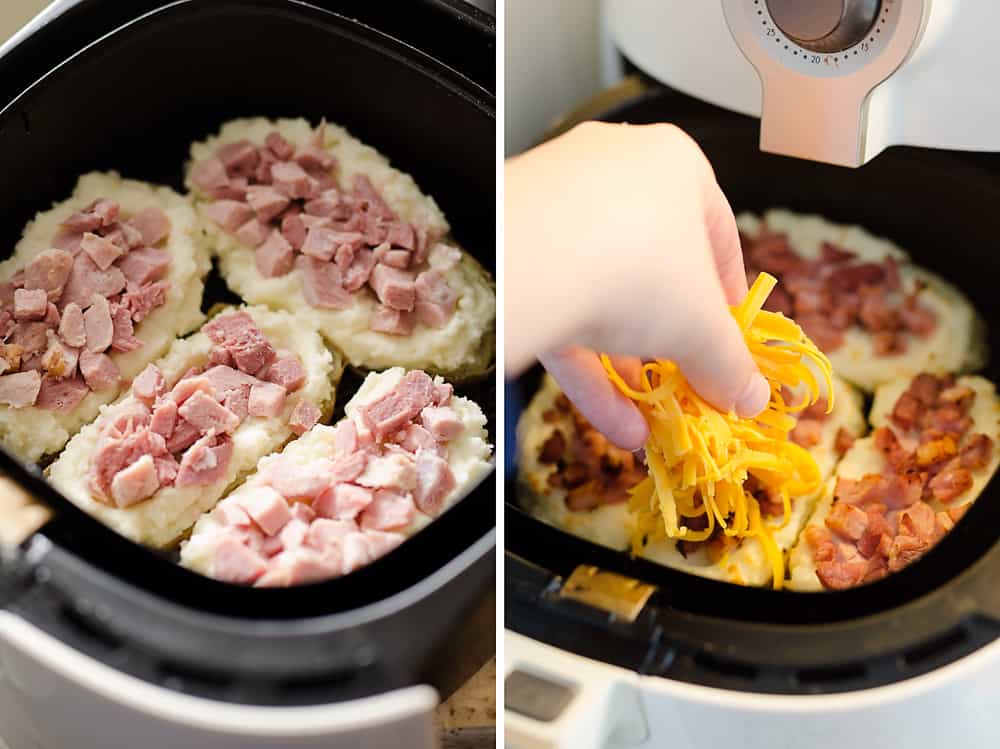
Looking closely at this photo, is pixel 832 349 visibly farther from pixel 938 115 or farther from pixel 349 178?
pixel 349 178

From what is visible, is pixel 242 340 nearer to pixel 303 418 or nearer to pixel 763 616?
pixel 303 418

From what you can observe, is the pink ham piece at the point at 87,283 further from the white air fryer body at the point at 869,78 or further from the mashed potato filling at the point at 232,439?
the white air fryer body at the point at 869,78

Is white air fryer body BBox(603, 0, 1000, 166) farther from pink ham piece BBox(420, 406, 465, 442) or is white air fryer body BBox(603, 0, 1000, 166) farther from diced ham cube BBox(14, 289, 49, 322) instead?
diced ham cube BBox(14, 289, 49, 322)

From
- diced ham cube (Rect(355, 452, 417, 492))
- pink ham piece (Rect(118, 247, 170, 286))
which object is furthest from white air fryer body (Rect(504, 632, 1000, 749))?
pink ham piece (Rect(118, 247, 170, 286))

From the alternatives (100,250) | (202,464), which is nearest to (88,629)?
(202,464)

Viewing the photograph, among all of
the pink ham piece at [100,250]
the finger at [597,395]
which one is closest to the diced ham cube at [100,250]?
the pink ham piece at [100,250]

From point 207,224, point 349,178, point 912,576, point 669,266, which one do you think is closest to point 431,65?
point 349,178
